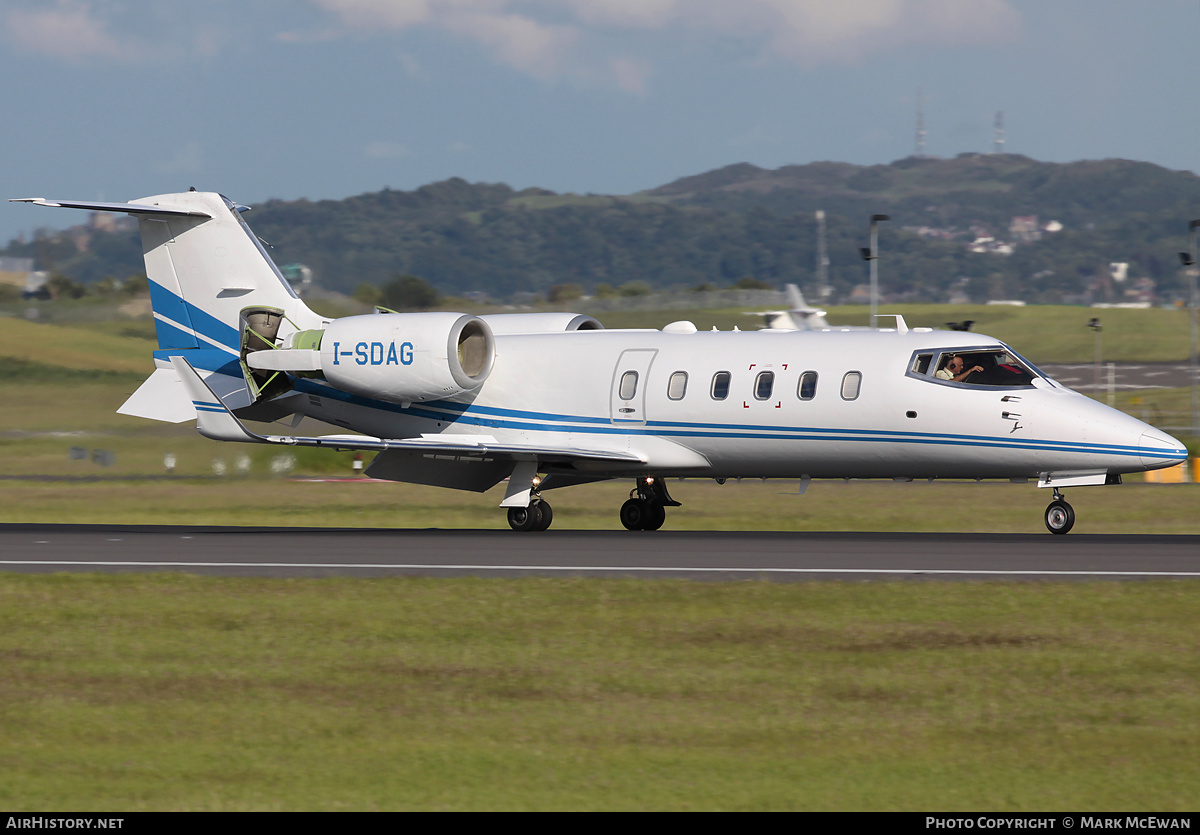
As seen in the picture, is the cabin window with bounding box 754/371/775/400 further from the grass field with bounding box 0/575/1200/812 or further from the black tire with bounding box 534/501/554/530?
the grass field with bounding box 0/575/1200/812

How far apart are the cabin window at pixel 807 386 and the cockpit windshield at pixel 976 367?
4.94ft

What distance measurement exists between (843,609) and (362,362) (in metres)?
13.3

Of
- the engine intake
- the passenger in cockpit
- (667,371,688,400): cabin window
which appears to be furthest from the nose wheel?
the passenger in cockpit

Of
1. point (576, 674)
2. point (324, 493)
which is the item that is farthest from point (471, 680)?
point (324, 493)

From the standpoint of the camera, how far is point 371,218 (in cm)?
18175

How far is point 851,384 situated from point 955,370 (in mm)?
1596

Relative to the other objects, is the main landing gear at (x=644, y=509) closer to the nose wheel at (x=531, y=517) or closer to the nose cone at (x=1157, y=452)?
the nose wheel at (x=531, y=517)

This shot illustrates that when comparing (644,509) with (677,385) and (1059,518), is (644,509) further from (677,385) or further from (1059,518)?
(1059,518)

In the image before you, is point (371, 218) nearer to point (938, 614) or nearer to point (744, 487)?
point (744, 487)

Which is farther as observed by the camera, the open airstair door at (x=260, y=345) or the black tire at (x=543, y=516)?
the open airstair door at (x=260, y=345)

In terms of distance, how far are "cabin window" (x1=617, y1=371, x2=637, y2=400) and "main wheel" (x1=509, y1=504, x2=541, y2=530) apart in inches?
98.6

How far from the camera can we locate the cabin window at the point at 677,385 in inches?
951

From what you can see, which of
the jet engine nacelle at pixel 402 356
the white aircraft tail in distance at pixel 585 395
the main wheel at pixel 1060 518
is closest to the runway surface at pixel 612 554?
the main wheel at pixel 1060 518

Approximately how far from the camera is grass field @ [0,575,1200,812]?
8461mm
